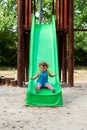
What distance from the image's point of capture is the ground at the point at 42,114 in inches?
230

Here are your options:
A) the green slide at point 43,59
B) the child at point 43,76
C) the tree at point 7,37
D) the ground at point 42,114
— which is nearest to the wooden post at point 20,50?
the green slide at point 43,59

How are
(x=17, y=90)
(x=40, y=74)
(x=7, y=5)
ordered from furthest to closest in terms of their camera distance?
(x=7, y=5) → (x=17, y=90) → (x=40, y=74)

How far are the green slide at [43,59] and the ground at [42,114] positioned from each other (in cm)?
26

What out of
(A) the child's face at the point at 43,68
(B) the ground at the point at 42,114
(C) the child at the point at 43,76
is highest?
(A) the child's face at the point at 43,68

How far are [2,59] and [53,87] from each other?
15609 mm

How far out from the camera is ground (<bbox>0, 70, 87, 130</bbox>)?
584cm

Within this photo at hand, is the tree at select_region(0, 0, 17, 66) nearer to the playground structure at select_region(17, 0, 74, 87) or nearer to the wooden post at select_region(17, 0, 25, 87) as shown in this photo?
the playground structure at select_region(17, 0, 74, 87)

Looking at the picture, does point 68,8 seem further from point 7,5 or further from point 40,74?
point 7,5

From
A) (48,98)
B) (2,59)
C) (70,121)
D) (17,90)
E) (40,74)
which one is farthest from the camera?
(2,59)

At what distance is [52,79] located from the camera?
28.7 feet

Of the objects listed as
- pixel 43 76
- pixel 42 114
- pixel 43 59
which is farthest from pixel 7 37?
pixel 42 114

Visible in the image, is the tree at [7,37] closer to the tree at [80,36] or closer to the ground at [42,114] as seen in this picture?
the tree at [80,36]

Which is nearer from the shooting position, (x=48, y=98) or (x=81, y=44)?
(x=48, y=98)

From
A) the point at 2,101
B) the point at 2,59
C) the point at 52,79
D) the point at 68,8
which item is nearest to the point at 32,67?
the point at 52,79
